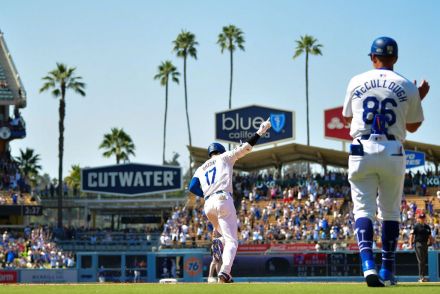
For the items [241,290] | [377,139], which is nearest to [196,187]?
[241,290]

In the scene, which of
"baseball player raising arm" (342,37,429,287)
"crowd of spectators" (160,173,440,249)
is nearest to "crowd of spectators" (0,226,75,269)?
"crowd of spectators" (160,173,440,249)

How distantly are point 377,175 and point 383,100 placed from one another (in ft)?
2.54

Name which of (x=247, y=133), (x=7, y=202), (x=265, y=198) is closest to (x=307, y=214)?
(x=265, y=198)

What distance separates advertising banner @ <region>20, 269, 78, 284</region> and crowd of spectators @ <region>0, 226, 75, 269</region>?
1.02 m

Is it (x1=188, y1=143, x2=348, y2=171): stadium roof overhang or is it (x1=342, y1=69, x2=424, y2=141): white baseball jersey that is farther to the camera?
(x1=188, y1=143, x2=348, y2=171): stadium roof overhang

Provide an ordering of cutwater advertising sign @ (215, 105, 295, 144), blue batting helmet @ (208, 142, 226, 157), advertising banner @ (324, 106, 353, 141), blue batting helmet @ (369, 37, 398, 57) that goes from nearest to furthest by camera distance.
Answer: blue batting helmet @ (369, 37, 398, 57)
blue batting helmet @ (208, 142, 226, 157)
advertising banner @ (324, 106, 353, 141)
cutwater advertising sign @ (215, 105, 295, 144)

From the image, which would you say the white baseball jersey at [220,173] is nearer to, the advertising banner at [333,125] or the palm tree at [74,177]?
the advertising banner at [333,125]

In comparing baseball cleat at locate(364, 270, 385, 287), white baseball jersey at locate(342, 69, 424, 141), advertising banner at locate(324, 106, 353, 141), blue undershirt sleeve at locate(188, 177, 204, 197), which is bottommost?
baseball cleat at locate(364, 270, 385, 287)

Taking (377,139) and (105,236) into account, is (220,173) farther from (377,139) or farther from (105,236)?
(105,236)

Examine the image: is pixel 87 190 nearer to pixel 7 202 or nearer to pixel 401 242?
pixel 7 202

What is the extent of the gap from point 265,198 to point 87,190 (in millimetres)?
15270

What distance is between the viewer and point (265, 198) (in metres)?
54.3

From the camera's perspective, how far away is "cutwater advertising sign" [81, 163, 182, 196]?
210 feet

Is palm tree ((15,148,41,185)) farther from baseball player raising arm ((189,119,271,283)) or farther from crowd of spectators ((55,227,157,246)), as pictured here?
baseball player raising arm ((189,119,271,283))
